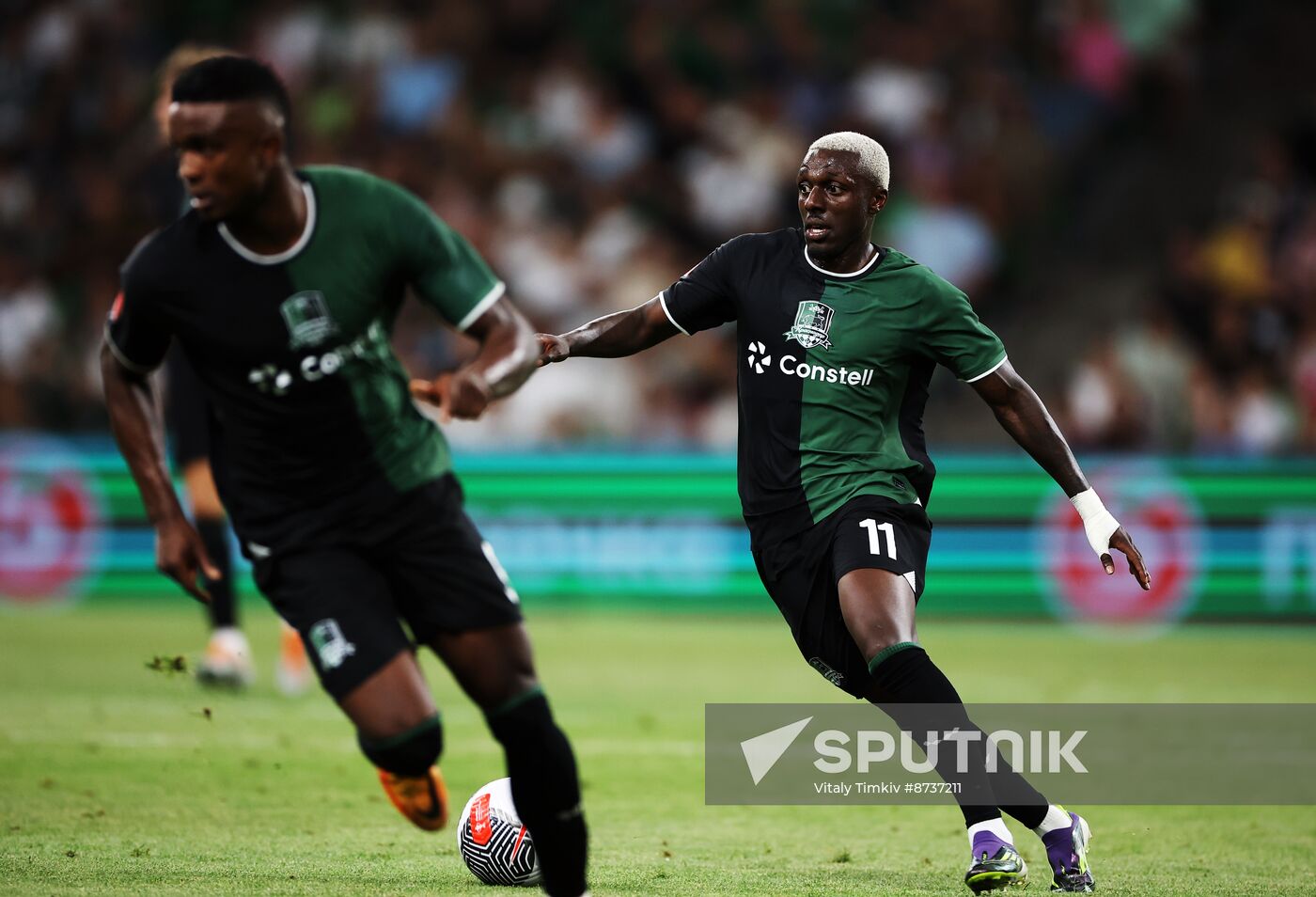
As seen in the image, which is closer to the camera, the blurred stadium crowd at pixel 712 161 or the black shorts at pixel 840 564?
the black shorts at pixel 840 564

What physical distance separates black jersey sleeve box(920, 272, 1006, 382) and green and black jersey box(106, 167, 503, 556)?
194 cm

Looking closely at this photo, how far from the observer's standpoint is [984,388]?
6.32m

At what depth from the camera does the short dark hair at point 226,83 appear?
4.92 m

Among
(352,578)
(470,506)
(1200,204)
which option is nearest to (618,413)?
(470,506)

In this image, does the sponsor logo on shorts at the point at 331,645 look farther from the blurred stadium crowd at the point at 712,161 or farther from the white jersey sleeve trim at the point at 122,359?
the blurred stadium crowd at the point at 712,161

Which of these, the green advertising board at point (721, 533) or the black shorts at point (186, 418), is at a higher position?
the black shorts at point (186, 418)

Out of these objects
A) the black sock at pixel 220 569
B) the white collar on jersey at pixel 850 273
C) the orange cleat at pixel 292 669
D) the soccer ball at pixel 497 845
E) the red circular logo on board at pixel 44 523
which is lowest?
the red circular logo on board at pixel 44 523

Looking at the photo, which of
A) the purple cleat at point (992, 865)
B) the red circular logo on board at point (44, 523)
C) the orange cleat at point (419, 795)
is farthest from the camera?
the red circular logo on board at point (44, 523)

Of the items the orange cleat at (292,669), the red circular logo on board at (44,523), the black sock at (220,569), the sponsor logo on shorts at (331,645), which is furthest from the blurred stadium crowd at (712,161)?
the sponsor logo on shorts at (331,645)

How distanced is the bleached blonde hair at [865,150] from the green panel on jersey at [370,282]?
185 cm

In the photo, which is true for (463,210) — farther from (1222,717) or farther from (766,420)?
(766,420)

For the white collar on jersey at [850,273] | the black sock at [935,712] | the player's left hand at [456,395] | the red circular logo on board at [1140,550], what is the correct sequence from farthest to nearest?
the red circular logo on board at [1140,550] < the white collar on jersey at [850,273] < the black sock at [935,712] < the player's left hand at [456,395]

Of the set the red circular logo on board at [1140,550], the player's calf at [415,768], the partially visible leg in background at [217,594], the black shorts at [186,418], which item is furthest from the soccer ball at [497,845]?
the red circular logo on board at [1140,550]

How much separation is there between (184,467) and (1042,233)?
10.4 metres
